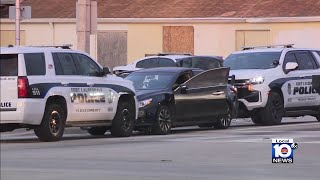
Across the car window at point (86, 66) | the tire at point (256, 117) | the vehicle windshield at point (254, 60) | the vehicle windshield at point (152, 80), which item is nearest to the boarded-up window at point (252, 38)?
the vehicle windshield at point (254, 60)

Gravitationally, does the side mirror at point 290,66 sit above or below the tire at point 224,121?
above

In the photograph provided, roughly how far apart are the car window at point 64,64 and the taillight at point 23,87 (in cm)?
95

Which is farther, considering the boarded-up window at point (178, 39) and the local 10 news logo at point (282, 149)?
the boarded-up window at point (178, 39)

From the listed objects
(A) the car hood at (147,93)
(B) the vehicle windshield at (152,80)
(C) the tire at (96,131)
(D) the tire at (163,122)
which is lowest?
(C) the tire at (96,131)

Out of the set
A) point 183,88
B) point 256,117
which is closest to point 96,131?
point 183,88

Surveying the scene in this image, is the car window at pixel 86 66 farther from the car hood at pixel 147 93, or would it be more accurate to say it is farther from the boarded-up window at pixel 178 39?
the boarded-up window at pixel 178 39

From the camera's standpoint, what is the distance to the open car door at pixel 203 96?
20812 mm

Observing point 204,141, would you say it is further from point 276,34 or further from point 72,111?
point 276,34

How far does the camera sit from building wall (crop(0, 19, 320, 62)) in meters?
41.6

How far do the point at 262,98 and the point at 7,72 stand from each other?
8010 millimetres

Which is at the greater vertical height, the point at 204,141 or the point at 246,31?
the point at 246,31

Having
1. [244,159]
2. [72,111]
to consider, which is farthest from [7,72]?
[244,159]

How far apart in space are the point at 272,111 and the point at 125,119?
212 inches

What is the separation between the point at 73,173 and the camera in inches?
488
